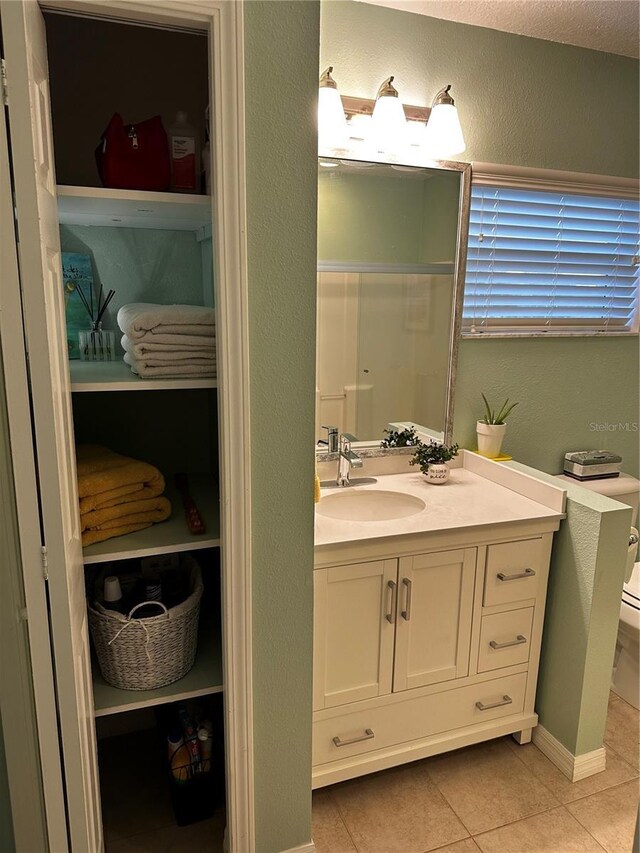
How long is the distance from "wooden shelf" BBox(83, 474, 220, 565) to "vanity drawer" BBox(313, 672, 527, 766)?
0.67m

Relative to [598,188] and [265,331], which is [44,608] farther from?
[598,188]

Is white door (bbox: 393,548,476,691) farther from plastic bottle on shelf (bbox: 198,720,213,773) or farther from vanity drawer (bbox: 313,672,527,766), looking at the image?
plastic bottle on shelf (bbox: 198,720,213,773)

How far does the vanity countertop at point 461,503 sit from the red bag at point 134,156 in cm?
96

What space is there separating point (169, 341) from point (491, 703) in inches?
59.2

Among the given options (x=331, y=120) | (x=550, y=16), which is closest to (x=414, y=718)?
(x=331, y=120)

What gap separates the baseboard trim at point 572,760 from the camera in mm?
1871

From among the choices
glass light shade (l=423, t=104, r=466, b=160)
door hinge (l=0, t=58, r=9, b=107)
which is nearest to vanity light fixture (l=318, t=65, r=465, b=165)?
glass light shade (l=423, t=104, r=466, b=160)

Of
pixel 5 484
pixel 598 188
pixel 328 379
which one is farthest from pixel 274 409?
pixel 598 188

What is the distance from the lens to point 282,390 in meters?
1.28

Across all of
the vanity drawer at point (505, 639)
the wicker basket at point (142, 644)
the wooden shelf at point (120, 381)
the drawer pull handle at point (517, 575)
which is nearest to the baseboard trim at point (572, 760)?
the vanity drawer at point (505, 639)

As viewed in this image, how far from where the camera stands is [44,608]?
3.59 feet

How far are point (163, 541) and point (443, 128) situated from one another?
1.56 metres

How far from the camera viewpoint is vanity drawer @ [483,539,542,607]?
1.79 m

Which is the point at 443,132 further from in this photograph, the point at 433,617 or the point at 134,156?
the point at 433,617
